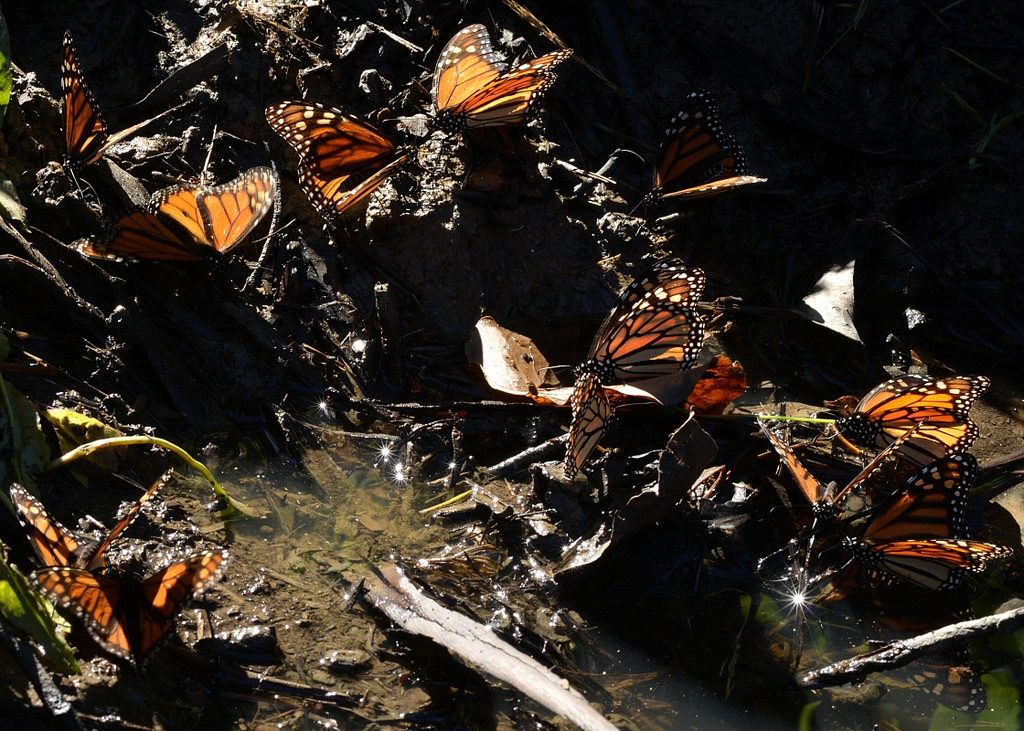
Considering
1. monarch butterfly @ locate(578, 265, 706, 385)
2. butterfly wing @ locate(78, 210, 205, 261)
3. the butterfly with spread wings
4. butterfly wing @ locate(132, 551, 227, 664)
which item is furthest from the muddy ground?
the butterfly with spread wings

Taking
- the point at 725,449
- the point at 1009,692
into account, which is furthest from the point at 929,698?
the point at 725,449

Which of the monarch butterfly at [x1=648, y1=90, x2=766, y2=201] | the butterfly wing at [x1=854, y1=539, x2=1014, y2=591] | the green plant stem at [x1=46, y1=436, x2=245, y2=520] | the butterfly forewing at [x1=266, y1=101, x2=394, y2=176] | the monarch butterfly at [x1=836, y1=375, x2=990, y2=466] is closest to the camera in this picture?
the green plant stem at [x1=46, y1=436, x2=245, y2=520]

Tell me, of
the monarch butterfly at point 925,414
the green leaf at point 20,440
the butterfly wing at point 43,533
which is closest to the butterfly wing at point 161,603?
the butterfly wing at point 43,533

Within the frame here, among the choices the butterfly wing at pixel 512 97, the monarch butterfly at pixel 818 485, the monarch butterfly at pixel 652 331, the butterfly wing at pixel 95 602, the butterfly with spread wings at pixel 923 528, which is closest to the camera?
the butterfly wing at pixel 95 602

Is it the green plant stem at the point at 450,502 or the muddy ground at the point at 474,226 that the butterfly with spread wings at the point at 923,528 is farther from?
the green plant stem at the point at 450,502

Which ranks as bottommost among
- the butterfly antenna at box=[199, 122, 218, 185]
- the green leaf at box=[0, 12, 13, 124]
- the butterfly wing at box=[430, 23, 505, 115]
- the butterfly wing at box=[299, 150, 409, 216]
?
the butterfly wing at box=[299, 150, 409, 216]

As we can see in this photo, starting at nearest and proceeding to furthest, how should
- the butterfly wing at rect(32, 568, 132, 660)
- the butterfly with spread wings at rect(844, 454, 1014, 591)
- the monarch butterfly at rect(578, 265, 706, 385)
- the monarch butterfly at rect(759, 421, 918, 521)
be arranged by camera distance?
the butterfly wing at rect(32, 568, 132, 660), the butterfly with spread wings at rect(844, 454, 1014, 591), the monarch butterfly at rect(759, 421, 918, 521), the monarch butterfly at rect(578, 265, 706, 385)

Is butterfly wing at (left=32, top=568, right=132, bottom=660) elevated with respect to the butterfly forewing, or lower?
lower

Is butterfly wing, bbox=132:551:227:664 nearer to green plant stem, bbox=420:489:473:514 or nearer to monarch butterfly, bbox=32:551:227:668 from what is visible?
monarch butterfly, bbox=32:551:227:668
